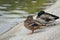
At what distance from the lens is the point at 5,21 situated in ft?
30.9

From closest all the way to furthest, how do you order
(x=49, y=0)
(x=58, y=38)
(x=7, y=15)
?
(x=58, y=38) → (x=7, y=15) → (x=49, y=0)

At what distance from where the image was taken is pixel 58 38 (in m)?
6.37

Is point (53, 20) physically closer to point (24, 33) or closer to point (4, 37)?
point (24, 33)

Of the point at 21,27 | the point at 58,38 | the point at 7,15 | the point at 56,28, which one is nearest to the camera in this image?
the point at 58,38

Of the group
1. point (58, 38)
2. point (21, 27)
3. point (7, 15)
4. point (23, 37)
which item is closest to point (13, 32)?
point (21, 27)

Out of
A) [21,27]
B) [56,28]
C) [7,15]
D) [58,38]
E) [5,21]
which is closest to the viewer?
[58,38]

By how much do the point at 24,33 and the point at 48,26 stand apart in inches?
28.4

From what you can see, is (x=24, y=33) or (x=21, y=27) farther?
(x=21, y=27)

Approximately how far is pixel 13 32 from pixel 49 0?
723 cm

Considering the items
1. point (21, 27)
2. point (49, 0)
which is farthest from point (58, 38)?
point (49, 0)

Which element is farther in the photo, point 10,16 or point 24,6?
point 24,6

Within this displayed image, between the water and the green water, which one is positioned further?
the green water

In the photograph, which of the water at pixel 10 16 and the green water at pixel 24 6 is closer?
the water at pixel 10 16

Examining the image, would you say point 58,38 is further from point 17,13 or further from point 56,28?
point 17,13
